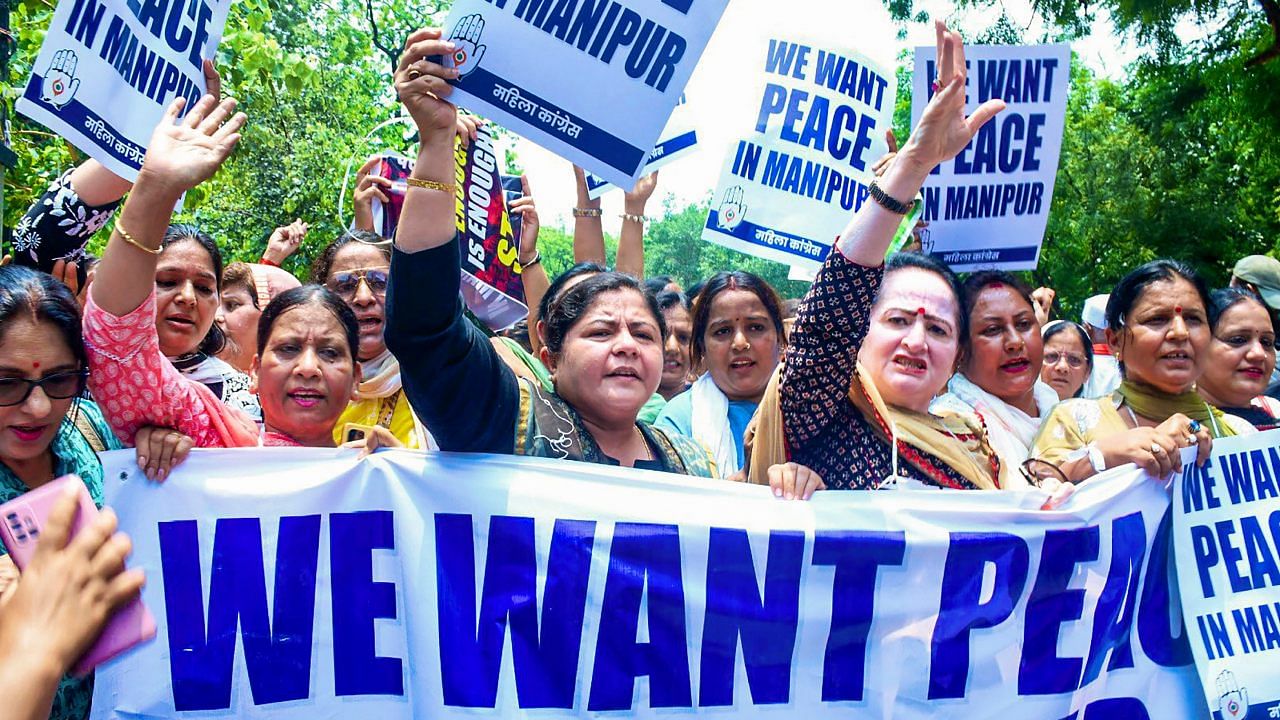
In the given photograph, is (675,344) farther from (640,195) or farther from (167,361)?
(167,361)

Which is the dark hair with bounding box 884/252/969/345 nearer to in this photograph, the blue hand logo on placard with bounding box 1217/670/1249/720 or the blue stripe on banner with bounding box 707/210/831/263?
the blue hand logo on placard with bounding box 1217/670/1249/720

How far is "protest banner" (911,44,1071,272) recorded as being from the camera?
430cm

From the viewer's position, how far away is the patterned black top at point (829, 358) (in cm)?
274

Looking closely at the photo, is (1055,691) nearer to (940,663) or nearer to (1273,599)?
(940,663)

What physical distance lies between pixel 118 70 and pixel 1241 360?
13.0ft

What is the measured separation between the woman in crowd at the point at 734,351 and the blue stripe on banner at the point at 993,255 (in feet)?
2.23

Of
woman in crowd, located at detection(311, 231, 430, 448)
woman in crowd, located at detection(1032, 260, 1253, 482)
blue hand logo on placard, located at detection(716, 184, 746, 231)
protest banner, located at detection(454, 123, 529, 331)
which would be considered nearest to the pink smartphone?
woman in crowd, located at detection(311, 231, 430, 448)

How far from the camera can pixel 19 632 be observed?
1182mm

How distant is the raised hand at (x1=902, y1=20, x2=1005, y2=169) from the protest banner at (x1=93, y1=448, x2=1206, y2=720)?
0.86 m

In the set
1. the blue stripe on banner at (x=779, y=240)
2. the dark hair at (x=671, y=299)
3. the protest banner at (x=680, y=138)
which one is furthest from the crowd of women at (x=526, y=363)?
the protest banner at (x=680, y=138)

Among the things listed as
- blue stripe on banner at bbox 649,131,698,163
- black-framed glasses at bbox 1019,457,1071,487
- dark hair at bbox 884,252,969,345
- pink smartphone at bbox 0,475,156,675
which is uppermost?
blue stripe on banner at bbox 649,131,698,163

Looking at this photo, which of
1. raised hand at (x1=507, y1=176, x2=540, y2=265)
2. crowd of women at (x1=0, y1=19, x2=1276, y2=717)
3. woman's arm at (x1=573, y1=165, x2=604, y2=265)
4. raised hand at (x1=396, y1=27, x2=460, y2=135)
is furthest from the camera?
woman's arm at (x1=573, y1=165, x2=604, y2=265)

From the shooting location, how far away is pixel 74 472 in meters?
2.36

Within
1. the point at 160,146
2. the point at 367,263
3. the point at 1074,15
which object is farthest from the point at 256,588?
the point at 1074,15
